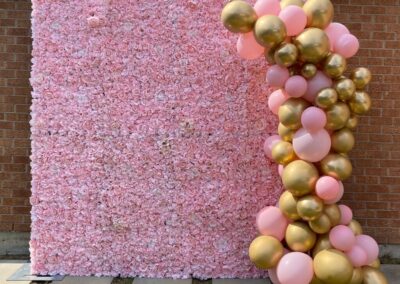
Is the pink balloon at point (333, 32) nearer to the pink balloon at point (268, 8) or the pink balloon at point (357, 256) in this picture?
the pink balloon at point (268, 8)

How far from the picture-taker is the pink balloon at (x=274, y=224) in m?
2.77

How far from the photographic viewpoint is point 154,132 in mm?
3164

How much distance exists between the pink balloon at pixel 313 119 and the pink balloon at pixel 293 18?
0.50m

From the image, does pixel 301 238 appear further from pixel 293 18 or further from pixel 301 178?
pixel 293 18

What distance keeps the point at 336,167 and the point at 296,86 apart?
553 mm

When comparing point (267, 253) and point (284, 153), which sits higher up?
point (284, 153)

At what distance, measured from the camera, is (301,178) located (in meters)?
2.60

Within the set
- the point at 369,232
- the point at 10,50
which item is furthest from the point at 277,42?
the point at 10,50

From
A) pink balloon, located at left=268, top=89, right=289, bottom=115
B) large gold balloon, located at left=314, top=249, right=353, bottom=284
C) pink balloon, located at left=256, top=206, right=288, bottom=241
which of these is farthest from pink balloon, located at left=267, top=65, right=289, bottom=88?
large gold balloon, located at left=314, top=249, right=353, bottom=284

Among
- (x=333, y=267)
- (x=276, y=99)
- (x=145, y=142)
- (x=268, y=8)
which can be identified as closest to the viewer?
(x=333, y=267)

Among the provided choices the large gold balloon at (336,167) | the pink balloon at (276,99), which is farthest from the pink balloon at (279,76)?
the large gold balloon at (336,167)

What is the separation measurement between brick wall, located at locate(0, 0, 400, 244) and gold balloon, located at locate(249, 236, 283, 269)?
3.81 ft

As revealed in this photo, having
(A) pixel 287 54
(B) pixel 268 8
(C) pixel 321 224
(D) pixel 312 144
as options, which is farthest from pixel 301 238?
(B) pixel 268 8

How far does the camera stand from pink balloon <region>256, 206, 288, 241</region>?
2773mm
